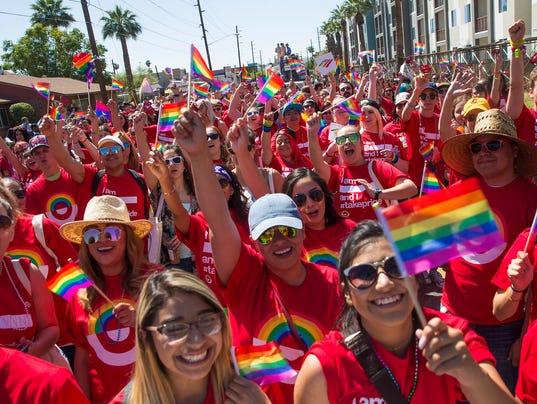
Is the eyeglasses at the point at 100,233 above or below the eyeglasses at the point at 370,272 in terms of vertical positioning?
above

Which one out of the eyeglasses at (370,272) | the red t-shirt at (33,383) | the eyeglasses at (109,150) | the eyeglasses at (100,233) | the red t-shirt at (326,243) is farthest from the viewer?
the eyeglasses at (109,150)

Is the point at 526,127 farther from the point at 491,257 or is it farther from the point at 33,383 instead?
the point at 33,383

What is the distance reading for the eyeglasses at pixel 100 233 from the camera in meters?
3.01

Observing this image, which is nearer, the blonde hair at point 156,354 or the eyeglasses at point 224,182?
the blonde hair at point 156,354

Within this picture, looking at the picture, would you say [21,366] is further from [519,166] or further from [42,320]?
[519,166]

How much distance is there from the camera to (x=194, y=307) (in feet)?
6.59

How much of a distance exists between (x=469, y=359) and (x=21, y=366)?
1.46 m

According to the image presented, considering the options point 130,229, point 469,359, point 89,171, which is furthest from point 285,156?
point 469,359

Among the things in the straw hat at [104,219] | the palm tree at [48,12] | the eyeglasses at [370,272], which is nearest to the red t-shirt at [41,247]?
the straw hat at [104,219]

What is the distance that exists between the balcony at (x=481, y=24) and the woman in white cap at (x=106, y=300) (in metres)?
38.7

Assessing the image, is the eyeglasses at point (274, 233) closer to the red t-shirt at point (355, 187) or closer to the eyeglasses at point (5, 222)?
the eyeglasses at point (5, 222)

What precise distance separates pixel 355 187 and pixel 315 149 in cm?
47

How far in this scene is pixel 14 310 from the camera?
101 inches

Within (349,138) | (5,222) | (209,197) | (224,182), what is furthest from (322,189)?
(5,222)
